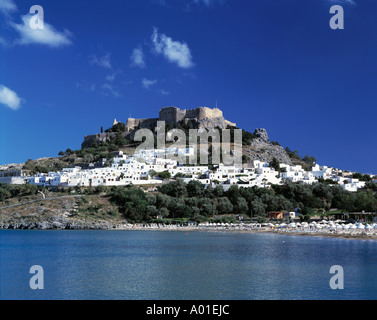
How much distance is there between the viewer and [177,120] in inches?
3287

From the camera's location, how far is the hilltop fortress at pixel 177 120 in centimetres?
8125

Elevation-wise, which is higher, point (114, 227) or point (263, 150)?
point (263, 150)

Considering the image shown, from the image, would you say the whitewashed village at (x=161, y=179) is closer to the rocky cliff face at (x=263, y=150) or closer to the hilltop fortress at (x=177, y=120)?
the rocky cliff face at (x=263, y=150)

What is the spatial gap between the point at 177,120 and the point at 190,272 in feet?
224

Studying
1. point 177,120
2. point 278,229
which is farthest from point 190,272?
point 177,120

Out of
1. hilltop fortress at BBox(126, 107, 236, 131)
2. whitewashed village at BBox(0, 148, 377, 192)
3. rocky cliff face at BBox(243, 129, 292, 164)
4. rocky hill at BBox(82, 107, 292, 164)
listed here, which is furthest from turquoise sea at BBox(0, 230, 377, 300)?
hilltop fortress at BBox(126, 107, 236, 131)

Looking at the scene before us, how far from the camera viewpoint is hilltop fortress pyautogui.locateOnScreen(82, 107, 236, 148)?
8125 cm

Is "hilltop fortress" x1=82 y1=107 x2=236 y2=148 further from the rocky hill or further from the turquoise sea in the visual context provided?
the turquoise sea

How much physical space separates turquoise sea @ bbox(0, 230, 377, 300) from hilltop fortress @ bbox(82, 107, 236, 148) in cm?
5768

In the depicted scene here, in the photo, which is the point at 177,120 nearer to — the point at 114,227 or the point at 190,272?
the point at 114,227

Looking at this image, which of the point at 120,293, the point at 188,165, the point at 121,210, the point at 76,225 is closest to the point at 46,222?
the point at 76,225

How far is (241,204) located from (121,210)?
15.3 m
